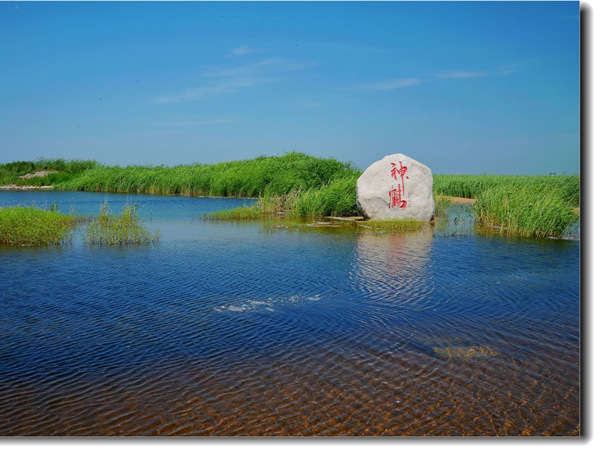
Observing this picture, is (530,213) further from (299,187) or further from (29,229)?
(299,187)

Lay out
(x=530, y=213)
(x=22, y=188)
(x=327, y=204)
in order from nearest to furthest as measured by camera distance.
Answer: (x=530, y=213) → (x=327, y=204) → (x=22, y=188)

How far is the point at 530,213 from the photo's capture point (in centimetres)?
1341

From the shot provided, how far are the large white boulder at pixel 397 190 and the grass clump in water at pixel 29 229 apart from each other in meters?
8.01

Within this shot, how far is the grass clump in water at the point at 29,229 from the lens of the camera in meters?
11.3

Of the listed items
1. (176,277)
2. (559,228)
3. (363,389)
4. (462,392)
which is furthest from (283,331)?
(559,228)

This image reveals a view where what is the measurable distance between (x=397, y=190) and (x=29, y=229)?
9346 millimetres

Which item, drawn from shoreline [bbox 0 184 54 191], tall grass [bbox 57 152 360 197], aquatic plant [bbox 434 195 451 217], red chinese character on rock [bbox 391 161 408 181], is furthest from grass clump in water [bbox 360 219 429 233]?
shoreline [bbox 0 184 54 191]

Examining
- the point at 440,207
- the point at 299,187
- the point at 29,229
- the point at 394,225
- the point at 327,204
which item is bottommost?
the point at 394,225

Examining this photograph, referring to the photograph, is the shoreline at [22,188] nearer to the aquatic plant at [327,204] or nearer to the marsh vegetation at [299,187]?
the marsh vegetation at [299,187]

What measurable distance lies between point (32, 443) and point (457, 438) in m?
2.67

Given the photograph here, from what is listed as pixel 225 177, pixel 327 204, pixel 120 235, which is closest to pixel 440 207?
pixel 327 204

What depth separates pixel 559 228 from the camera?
42.9 feet

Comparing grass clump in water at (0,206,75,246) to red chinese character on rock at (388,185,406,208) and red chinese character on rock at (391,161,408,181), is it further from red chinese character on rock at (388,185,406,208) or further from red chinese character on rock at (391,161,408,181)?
red chinese character on rock at (391,161,408,181)

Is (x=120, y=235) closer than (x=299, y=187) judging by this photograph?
Yes
